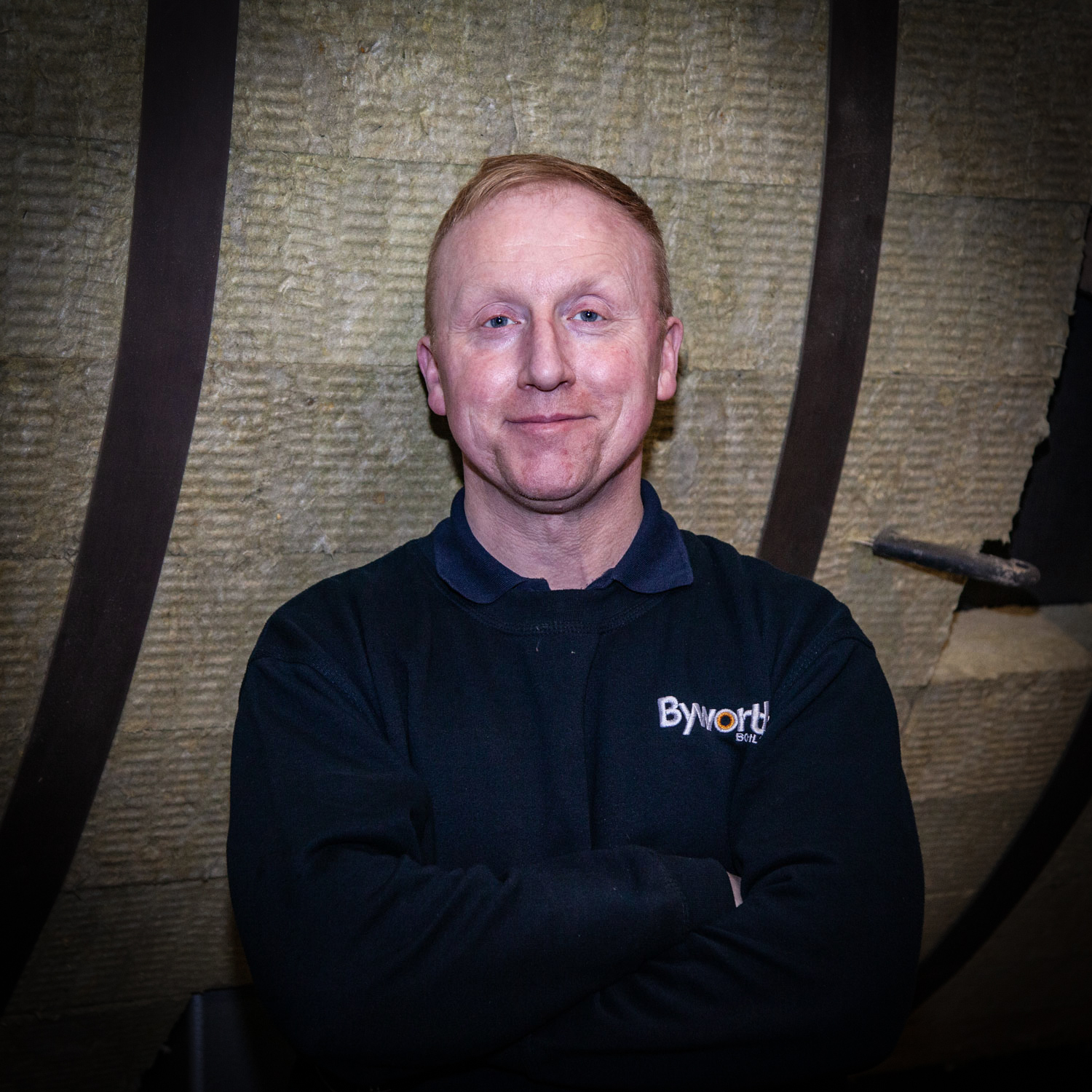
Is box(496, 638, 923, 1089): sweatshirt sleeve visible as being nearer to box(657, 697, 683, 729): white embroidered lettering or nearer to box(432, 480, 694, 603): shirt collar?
box(657, 697, 683, 729): white embroidered lettering

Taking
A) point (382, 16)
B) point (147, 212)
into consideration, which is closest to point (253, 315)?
point (147, 212)

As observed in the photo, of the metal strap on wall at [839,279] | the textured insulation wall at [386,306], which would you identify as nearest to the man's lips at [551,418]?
the textured insulation wall at [386,306]

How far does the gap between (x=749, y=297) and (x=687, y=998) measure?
1109mm

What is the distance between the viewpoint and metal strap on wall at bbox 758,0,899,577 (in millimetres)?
1495

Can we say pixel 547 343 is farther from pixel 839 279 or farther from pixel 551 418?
pixel 839 279

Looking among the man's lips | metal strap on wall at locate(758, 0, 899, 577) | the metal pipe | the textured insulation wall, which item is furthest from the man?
the metal pipe

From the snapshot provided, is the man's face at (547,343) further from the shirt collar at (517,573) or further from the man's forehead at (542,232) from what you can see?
the shirt collar at (517,573)

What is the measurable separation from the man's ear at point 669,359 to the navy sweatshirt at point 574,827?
0.22 meters

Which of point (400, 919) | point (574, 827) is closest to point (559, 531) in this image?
point (574, 827)

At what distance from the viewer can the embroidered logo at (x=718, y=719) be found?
1.22 metres

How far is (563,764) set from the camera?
118 cm

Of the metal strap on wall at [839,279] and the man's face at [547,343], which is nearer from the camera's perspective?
the man's face at [547,343]

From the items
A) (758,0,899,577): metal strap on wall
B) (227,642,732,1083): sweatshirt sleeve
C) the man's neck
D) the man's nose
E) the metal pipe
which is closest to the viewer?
(227,642,732,1083): sweatshirt sleeve

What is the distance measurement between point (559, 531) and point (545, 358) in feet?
0.82
